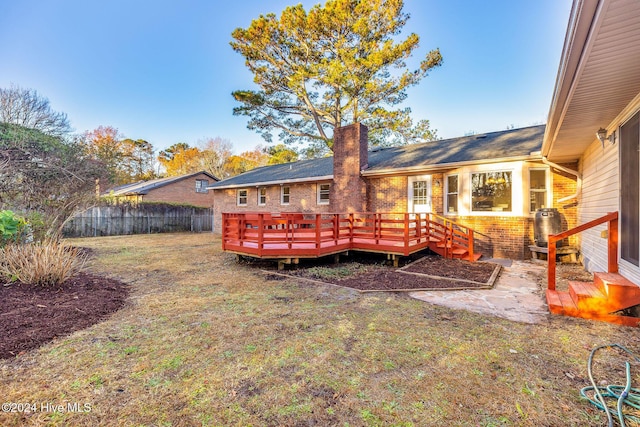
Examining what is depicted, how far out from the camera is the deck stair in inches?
134

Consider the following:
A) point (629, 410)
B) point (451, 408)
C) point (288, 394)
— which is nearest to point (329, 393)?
point (288, 394)

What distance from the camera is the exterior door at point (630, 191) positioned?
3568 mm

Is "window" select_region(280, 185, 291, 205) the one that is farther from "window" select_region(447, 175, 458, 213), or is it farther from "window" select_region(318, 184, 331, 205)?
"window" select_region(447, 175, 458, 213)

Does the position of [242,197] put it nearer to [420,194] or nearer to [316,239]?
[420,194]

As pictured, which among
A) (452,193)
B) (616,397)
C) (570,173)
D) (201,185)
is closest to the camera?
(616,397)

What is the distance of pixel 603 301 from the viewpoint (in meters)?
3.54

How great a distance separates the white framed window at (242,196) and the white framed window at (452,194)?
10.6 metres

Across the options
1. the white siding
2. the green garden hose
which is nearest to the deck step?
the white siding

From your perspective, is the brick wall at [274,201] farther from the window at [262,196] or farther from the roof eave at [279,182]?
the roof eave at [279,182]

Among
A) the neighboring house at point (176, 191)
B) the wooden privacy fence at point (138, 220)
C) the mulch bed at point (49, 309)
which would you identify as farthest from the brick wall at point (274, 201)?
the mulch bed at point (49, 309)

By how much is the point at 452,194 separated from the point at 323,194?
17.6 feet

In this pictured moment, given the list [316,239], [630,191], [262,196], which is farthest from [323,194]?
[630,191]

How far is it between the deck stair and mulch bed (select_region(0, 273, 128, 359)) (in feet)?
20.4

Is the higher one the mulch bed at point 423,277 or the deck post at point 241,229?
the deck post at point 241,229
